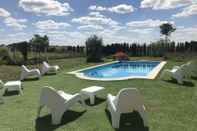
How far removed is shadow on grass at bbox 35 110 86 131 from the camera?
4574 mm

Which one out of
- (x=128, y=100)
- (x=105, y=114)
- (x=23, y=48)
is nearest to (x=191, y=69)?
(x=105, y=114)

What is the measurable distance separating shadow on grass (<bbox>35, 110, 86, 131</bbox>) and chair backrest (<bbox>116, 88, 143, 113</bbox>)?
1.35 meters

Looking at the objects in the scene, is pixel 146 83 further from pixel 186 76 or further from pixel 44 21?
pixel 44 21

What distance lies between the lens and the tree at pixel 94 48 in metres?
20.8

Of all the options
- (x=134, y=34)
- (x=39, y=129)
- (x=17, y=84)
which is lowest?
(x=39, y=129)

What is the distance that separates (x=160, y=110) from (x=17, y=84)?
17.2 ft

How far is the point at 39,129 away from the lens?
4.52 meters

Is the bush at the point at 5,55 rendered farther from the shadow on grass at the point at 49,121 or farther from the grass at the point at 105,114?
the shadow on grass at the point at 49,121

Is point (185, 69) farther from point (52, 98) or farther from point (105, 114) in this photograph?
point (52, 98)

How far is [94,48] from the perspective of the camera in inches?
834

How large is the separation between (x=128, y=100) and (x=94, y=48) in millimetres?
17029

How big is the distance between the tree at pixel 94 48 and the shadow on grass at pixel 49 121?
15.3m

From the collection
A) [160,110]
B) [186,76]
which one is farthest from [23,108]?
[186,76]

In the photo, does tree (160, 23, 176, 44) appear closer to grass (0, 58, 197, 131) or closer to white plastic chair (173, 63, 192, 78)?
white plastic chair (173, 63, 192, 78)
